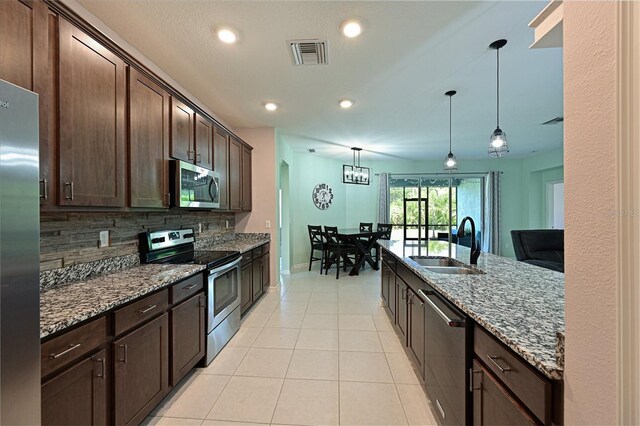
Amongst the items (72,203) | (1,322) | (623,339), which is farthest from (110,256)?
(623,339)

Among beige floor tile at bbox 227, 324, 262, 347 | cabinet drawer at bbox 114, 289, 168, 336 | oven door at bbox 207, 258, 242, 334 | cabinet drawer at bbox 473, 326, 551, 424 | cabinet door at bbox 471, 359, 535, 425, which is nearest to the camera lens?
cabinet drawer at bbox 473, 326, 551, 424

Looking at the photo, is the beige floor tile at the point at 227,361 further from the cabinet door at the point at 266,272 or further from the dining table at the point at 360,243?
the dining table at the point at 360,243

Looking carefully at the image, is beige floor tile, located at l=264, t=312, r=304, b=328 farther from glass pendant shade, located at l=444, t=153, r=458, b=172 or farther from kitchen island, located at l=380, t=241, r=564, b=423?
glass pendant shade, located at l=444, t=153, r=458, b=172

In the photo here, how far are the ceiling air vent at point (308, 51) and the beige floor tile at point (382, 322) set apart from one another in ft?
9.33

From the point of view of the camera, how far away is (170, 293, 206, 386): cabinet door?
180 cm

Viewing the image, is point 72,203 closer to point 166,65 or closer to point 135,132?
point 135,132

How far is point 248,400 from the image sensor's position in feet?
5.93

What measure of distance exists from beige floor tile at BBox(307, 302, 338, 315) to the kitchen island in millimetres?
1479

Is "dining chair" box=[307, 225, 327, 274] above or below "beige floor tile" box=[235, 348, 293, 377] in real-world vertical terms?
above

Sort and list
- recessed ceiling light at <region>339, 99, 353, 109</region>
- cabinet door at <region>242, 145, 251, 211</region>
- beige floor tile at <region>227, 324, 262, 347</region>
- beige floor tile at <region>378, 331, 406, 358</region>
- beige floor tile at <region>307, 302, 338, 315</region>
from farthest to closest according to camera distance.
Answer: cabinet door at <region>242, 145, 251, 211</region> < beige floor tile at <region>307, 302, 338, 315</region> < recessed ceiling light at <region>339, 99, 353, 109</region> < beige floor tile at <region>227, 324, 262, 347</region> < beige floor tile at <region>378, 331, 406, 358</region>

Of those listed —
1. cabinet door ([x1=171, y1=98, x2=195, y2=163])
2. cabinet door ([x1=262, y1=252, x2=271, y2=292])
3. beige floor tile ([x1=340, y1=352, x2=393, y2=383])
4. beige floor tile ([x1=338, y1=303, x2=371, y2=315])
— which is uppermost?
cabinet door ([x1=171, y1=98, x2=195, y2=163])

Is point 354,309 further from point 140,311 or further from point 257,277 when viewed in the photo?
point 140,311

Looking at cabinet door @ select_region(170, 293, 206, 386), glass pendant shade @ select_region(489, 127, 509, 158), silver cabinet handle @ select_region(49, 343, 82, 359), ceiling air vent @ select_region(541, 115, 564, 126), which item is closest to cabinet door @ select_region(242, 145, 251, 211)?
cabinet door @ select_region(170, 293, 206, 386)

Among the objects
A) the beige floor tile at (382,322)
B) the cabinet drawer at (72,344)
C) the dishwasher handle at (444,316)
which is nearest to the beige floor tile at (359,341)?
the beige floor tile at (382,322)
